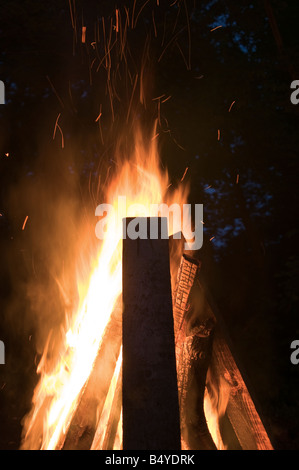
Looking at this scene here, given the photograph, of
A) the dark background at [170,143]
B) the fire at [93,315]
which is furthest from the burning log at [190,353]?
the dark background at [170,143]

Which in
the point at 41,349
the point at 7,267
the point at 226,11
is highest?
the point at 226,11

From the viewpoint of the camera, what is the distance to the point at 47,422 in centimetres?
329

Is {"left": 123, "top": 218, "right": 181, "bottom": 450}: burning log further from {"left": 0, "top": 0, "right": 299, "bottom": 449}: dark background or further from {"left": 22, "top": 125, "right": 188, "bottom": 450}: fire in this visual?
{"left": 0, "top": 0, "right": 299, "bottom": 449}: dark background

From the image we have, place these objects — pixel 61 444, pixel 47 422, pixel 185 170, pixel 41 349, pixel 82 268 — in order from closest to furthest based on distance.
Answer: pixel 61 444 → pixel 47 422 → pixel 82 268 → pixel 41 349 → pixel 185 170

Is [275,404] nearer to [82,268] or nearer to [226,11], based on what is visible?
[82,268]

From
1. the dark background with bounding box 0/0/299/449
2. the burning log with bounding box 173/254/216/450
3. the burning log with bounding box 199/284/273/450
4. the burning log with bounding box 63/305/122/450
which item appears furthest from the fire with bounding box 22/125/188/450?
the dark background with bounding box 0/0/299/449

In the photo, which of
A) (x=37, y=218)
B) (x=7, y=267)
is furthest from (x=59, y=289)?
(x=37, y=218)

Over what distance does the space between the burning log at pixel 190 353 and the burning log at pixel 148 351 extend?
596 mm

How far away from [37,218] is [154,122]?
177 inches

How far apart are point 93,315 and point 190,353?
101cm

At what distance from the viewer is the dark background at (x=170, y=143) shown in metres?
8.04

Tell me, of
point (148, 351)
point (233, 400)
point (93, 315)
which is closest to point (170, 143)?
point (93, 315)

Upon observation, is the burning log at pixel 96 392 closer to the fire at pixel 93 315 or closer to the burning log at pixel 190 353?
the fire at pixel 93 315

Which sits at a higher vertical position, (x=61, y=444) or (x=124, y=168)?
(x=124, y=168)
